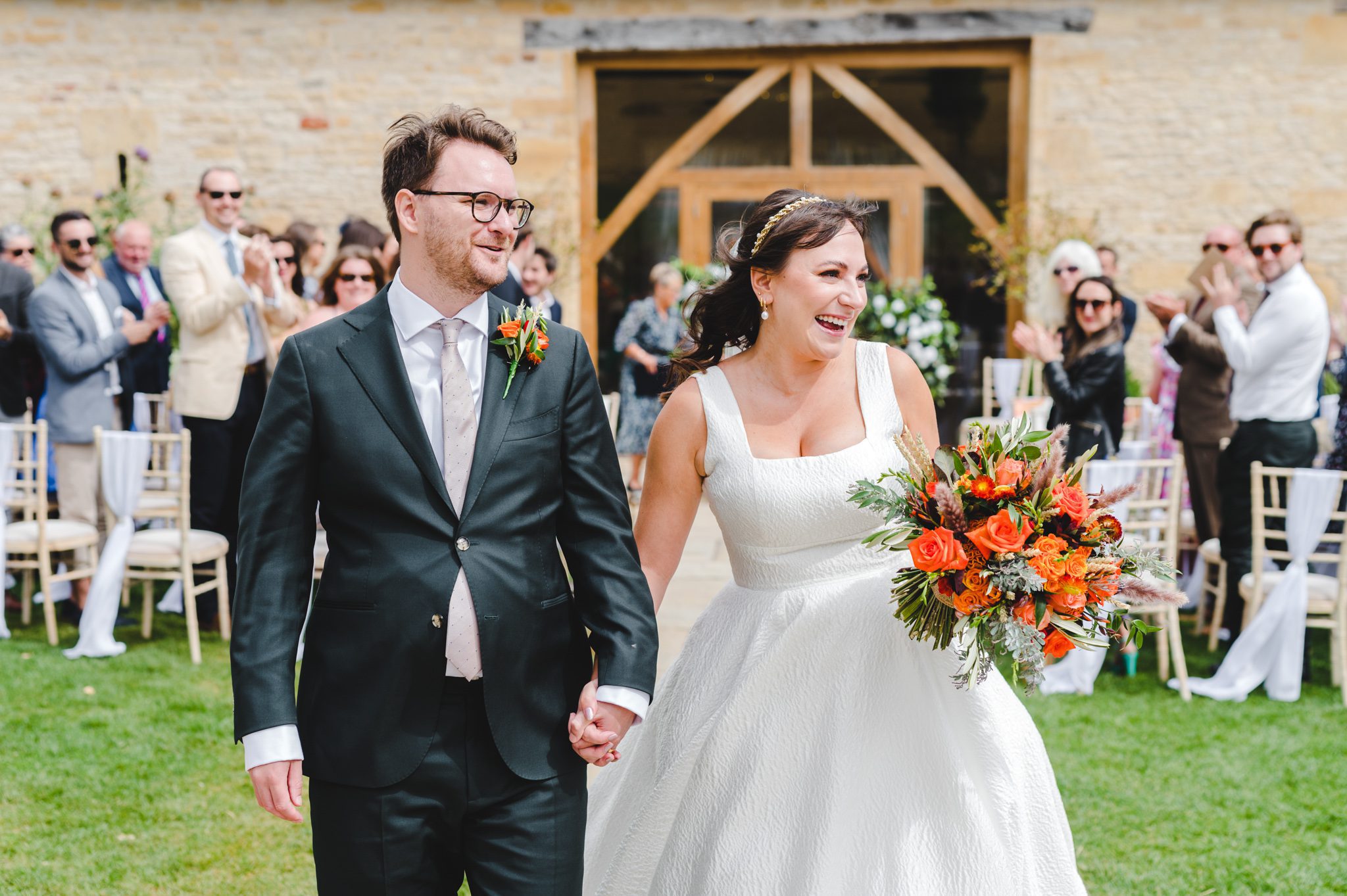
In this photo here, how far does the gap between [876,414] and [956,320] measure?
1001cm

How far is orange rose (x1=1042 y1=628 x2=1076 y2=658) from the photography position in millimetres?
2416

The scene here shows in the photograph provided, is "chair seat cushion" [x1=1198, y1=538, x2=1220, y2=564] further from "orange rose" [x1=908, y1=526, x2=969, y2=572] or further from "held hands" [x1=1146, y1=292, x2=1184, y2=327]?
"orange rose" [x1=908, y1=526, x2=969, y2=572]

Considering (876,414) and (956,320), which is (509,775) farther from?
(956,320)

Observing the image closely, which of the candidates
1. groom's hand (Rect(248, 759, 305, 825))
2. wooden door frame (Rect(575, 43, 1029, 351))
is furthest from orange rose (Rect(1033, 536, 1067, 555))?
wooden door frame (Rect(575, 43, 1029, 351))

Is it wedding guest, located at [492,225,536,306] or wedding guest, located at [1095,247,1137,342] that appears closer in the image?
wedding guest, located at [492,225,536,306]

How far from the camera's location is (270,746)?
206cm

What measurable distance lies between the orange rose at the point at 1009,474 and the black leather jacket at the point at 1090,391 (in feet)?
13.1

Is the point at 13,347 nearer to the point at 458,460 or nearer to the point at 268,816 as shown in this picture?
the point at 268,816

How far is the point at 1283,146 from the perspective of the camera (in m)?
11.5

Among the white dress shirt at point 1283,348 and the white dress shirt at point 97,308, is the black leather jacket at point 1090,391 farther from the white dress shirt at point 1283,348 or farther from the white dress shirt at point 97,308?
the white dress shirt at point 97,308

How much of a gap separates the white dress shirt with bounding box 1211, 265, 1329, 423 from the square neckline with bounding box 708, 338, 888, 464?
13.3 ft

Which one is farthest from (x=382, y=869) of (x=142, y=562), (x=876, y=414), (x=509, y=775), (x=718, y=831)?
(x=142, y=562)

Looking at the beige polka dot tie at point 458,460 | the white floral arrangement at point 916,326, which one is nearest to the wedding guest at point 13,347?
the beige polka dot tie at point 458,460

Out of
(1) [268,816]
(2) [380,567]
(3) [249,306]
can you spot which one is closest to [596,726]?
(2) [380,567]
